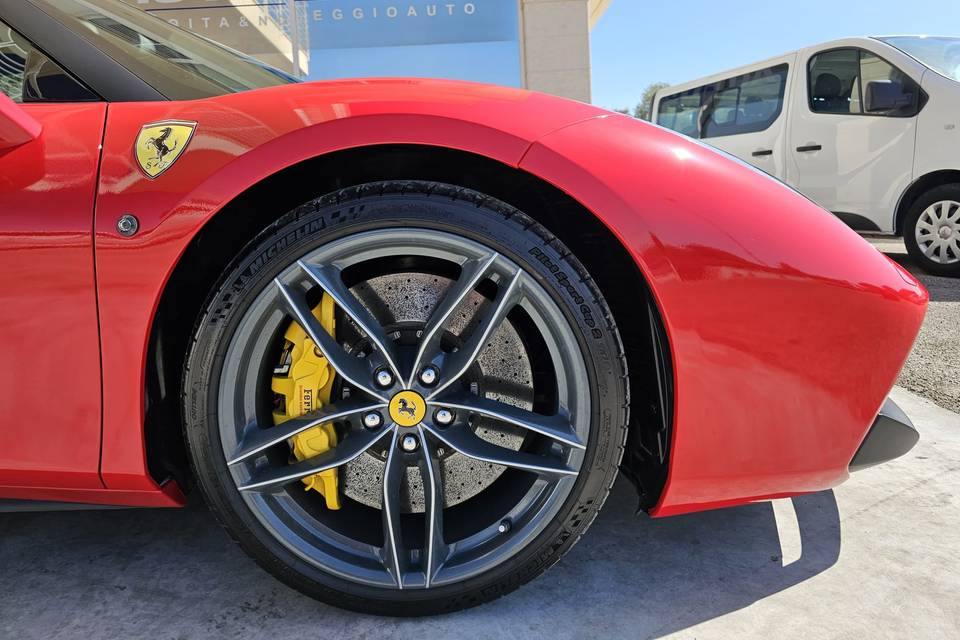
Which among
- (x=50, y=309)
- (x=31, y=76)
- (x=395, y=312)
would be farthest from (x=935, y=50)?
(x=50, y=309)

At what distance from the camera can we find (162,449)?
50.2 inches

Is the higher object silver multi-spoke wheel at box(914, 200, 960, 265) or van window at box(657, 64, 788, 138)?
van window at box(657, 64, 788, 138)

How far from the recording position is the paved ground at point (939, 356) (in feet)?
8.57

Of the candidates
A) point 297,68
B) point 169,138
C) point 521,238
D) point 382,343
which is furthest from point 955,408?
point 297,68

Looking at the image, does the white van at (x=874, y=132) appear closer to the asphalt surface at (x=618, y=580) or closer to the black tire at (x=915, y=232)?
the black tire at (x=915, y=232)

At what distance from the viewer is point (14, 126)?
1190 mm

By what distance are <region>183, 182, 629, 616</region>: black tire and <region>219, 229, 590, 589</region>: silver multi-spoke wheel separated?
0.02 metres

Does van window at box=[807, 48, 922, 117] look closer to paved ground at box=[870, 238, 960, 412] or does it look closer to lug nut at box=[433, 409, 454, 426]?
paved ground at box=[870, 238, 960, 412]

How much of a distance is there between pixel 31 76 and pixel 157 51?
0.26 meters

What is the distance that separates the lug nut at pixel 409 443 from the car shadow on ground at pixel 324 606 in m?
0.34

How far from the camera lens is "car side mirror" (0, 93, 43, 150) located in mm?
1181

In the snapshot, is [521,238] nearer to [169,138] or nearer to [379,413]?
[379,413]

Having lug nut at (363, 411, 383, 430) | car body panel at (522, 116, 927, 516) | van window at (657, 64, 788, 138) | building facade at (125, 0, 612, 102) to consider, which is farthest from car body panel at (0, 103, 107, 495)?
building facade at (125, 0, 612, 102)

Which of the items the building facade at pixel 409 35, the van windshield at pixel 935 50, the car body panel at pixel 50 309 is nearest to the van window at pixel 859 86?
the van windshield at pixel 935 50
